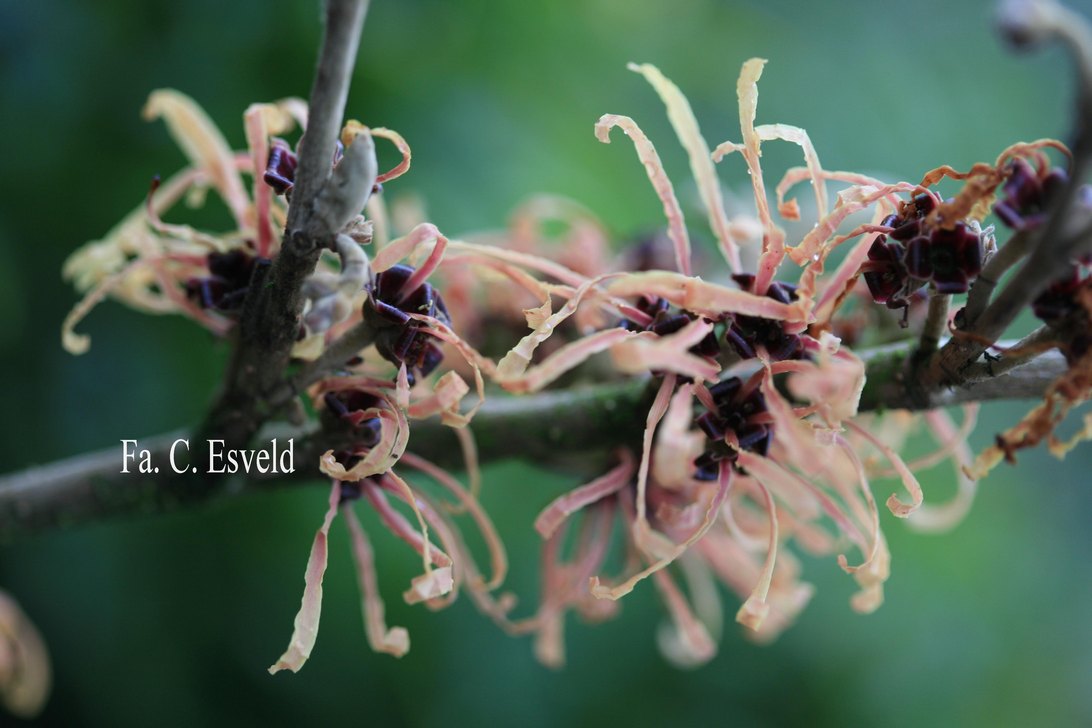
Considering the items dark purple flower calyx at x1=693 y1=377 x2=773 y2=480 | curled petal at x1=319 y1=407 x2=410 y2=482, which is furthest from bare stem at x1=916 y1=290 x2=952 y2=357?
curled petal at x1=319 y1=407 x2=410 y2=482

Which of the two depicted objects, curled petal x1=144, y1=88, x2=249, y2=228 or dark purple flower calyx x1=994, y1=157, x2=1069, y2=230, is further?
curled petal x1=144, y1=88, x2=249, y2=228

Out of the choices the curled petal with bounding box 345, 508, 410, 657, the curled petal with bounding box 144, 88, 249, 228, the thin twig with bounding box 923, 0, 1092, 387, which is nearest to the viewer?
the thin twig with bounding box 923, 0, 1092, 387

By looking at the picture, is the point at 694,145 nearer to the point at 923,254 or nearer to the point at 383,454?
the point at 923,254

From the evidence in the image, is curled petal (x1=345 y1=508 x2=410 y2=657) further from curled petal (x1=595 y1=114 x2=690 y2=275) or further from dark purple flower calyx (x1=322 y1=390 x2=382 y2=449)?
curled petal (x1=595 y1=114 x2=690 y2=275)

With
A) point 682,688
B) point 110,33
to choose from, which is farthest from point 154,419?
point 682,688

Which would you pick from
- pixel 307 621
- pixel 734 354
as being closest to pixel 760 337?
pixel 734 354

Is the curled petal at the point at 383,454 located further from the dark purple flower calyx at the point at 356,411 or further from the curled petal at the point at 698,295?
the curled petal at the point at 698,295

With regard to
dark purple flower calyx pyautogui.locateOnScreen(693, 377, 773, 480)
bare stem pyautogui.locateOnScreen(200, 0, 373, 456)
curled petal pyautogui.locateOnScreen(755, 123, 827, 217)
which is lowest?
dark purple flower calyx pyautogui.locateOnScreen(693, 377, 773, 480)
